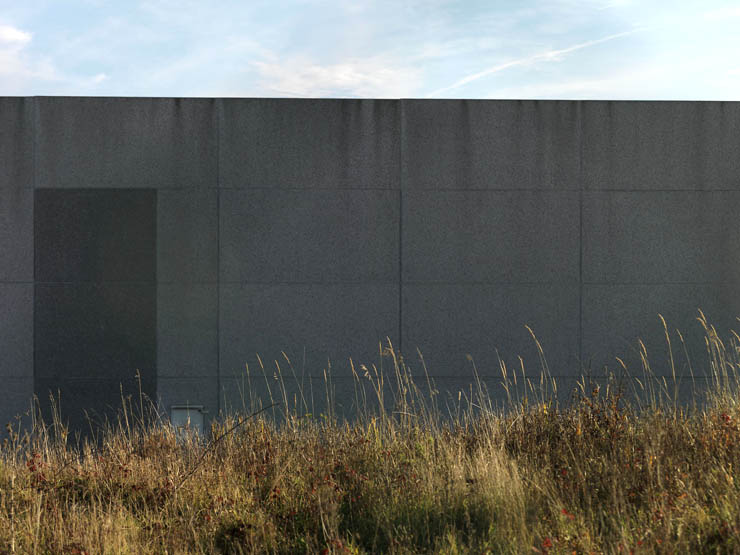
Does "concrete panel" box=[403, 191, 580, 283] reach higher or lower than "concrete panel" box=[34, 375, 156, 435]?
higher

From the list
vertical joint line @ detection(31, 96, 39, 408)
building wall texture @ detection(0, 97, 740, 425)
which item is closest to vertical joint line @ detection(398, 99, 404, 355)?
building wall texture @ detection(0, 97, 740, 425)

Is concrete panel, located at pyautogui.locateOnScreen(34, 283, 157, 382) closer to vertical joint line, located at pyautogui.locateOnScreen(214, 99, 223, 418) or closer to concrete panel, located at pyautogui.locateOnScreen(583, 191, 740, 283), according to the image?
vertical joint line, located at pyautogui.locateOnScreen(214, 99, 223, 418)

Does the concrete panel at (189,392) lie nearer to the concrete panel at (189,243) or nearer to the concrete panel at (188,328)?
the concrete panel at (188,328)

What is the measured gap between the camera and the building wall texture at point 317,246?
24.0ft

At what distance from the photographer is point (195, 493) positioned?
13.1 feet

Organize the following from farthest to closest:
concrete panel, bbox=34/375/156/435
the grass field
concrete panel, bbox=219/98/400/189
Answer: concrete panel, bbox=219/98/400/189, concrete panel, bbox=34/375/156/435, the grass field

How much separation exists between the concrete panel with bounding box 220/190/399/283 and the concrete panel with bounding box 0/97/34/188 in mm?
2229

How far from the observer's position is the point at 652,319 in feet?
24.4

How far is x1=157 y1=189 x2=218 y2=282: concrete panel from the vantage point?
7.34 meters

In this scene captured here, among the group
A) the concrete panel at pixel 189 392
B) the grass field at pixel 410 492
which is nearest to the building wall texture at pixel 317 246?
the concrete panel at pixel 189 392

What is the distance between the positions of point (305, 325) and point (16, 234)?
11.1ft

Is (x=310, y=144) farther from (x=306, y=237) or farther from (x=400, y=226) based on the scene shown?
(x=400, y=226)

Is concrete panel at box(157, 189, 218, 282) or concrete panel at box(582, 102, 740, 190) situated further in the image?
concrete panel at box(582, 102, 740, 190)

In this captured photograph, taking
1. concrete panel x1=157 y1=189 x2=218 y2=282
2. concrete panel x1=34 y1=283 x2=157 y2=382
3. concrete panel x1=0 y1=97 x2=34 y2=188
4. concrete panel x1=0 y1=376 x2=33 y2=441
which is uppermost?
concrete panel x1=0 y1=97 x2=34 y2=188
